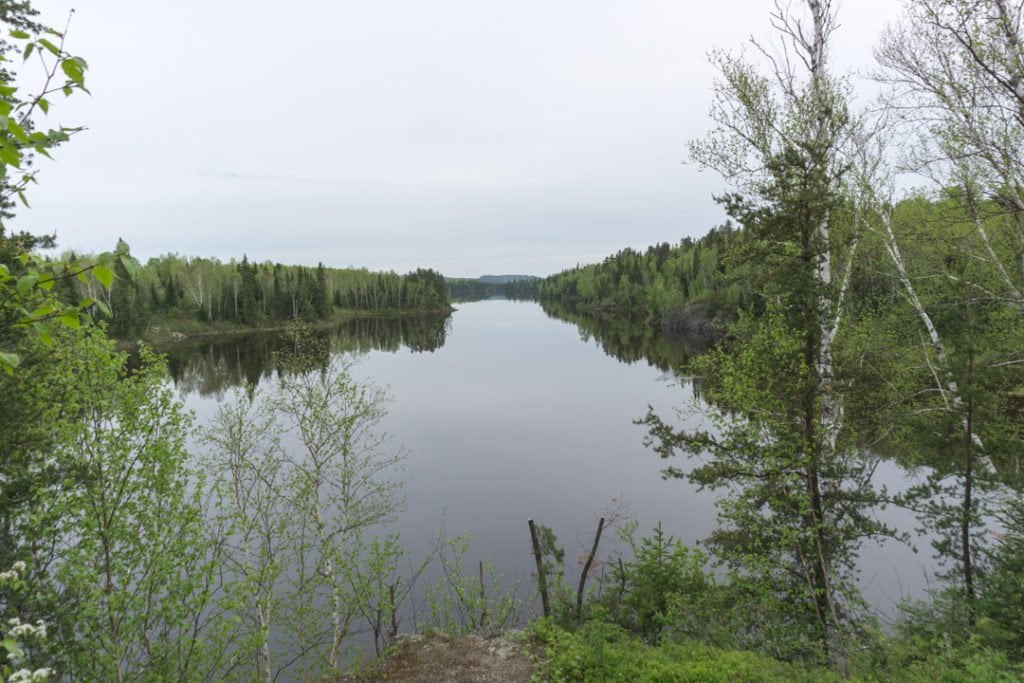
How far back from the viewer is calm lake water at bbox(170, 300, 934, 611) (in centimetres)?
1781

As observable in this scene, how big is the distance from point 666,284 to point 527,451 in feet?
246

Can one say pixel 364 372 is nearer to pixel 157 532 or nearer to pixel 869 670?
pixel 157 532

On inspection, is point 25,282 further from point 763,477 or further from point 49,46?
point 763,477

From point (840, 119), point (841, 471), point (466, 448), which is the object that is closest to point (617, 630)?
point (841, 471)

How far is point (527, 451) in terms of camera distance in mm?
27375

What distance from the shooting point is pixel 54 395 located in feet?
30.6

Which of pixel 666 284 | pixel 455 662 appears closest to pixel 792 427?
pixel 455 662

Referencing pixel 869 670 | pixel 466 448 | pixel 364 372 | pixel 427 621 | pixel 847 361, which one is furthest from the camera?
pixel 364 372

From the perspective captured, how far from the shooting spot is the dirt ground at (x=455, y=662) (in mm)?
9789

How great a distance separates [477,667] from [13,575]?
9280mm

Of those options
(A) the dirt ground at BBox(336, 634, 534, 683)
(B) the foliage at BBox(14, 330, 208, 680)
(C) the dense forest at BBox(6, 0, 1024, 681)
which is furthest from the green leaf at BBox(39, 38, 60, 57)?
(A) the dirt ground at BBox(336, 634, 534, 683)

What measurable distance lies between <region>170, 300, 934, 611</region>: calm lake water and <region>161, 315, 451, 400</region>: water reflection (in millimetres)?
320

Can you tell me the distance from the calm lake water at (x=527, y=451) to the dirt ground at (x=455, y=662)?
507 centimetres

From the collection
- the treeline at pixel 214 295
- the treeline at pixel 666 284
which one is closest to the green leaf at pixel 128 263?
the treeline at pixel 666 284
